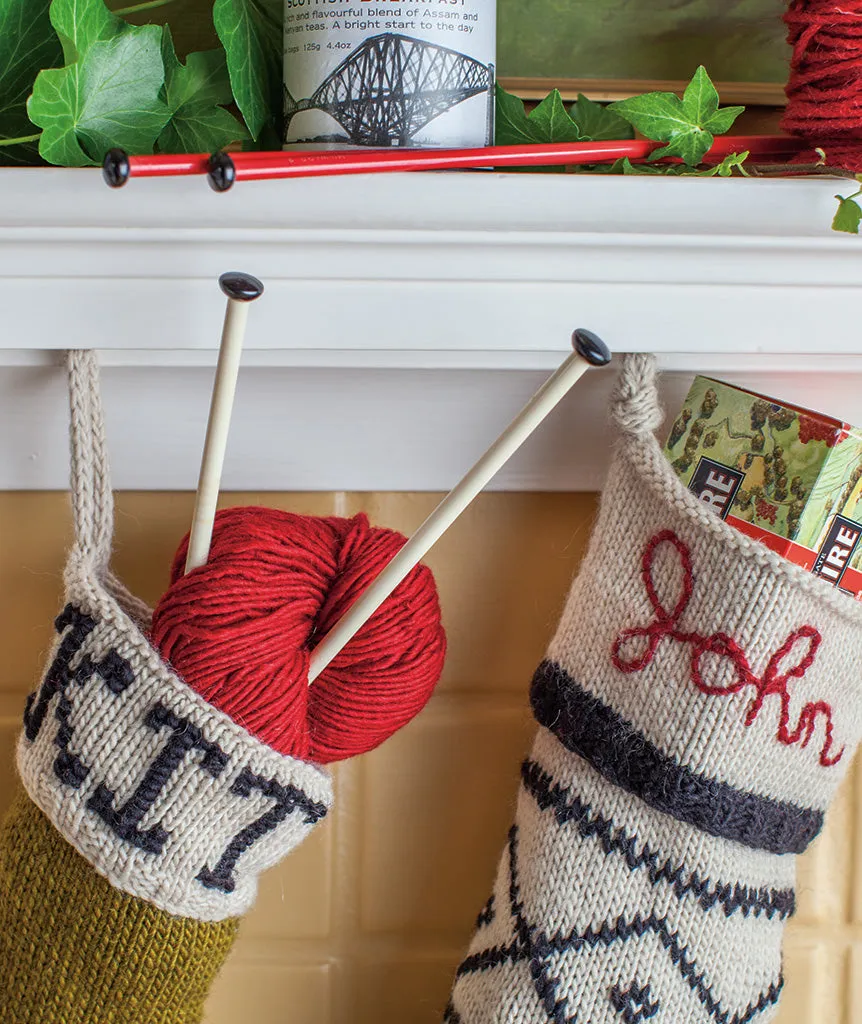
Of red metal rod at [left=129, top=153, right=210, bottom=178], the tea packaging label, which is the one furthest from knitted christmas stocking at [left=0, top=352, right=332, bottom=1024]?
the tea packaging label

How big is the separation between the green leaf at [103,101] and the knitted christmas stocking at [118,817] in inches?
3.8

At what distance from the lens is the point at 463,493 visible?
1.41 feet

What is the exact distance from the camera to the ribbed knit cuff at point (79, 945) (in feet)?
1.53

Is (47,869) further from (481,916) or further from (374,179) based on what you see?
(374,179)

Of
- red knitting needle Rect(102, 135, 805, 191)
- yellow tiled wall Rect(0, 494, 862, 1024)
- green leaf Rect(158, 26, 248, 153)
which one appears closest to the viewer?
red knitting needle Rect(102, 135, 805, 191)

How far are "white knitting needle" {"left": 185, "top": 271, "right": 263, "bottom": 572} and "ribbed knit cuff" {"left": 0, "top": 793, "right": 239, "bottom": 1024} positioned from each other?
6.2 inches

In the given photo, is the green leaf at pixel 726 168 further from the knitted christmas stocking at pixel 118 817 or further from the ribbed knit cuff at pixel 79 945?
the ribbed knit cuff at pixel 79 945

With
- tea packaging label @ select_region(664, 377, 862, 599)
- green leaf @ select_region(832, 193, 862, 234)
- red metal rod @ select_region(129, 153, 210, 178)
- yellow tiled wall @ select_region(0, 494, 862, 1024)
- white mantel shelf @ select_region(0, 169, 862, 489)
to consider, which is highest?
red metal rod @ select_region(129, 153, 210, 178)

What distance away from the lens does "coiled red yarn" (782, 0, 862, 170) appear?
0.47 metres

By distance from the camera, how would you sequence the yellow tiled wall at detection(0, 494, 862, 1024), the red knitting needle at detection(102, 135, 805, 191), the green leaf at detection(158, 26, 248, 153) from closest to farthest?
the red knitting needle at detection(102, 135, 805, 191) < the green leaf at detection(158, 26, 248, 153) < the yellow tiled wall at detection(0, 494, 862, 1024)

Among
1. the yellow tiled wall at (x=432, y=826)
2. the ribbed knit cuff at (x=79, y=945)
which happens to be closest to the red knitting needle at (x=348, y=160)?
the yellow tiled wall at (x=432, y=826)

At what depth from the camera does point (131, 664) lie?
1.48ft

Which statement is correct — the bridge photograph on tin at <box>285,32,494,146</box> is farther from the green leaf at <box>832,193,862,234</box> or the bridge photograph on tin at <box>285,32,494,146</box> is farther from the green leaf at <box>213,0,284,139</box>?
the green leaf at <box>832,193,862,234</box>

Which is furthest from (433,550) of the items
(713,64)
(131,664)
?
(713,64)
